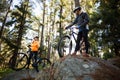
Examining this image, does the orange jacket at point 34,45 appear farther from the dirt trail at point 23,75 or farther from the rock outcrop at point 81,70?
the rock outcrop at point 81,70

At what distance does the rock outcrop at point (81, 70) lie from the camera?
24.8 feet

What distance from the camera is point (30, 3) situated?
2630cm

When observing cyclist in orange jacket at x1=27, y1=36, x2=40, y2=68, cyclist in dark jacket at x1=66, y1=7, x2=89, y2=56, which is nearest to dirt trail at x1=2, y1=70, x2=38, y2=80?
cyclist in orange jacket at x1=27, y1=36, x2=40, y2=68

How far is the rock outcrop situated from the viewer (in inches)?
298

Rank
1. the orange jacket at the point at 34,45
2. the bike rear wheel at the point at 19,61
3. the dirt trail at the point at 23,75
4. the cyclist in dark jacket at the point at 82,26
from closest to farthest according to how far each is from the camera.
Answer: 1. the cyclist in dark jacket at the point at 82,26
2. the orange jacket at the point at 34,45
3. the bike rear wheel at the point at 19,61
4. the dirt trail at the point at 23,75

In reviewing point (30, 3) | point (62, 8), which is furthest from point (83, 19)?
point (62, 8)

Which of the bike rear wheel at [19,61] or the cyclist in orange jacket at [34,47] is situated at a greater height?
the cyclist in orange jacket at [34,47]

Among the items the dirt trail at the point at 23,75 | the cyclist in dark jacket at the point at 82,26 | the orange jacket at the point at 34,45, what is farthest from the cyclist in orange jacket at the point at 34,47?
the cyclist in dark jacket at the point at 82,26

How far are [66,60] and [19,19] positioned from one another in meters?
16.1

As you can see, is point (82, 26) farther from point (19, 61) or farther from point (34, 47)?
point (19, 61)

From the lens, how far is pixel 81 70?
7.78 meters

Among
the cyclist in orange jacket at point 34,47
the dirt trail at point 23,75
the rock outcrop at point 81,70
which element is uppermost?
the cyclist in orange jacket at point 34,47

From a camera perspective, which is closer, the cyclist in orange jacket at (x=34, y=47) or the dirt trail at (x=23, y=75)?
the cyclist in orange jacket at (x=34, y=47)

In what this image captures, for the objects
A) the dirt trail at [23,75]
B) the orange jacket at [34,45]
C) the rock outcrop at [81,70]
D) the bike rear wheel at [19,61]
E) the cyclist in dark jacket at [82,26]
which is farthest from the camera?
the dirt trail at [23,75]
